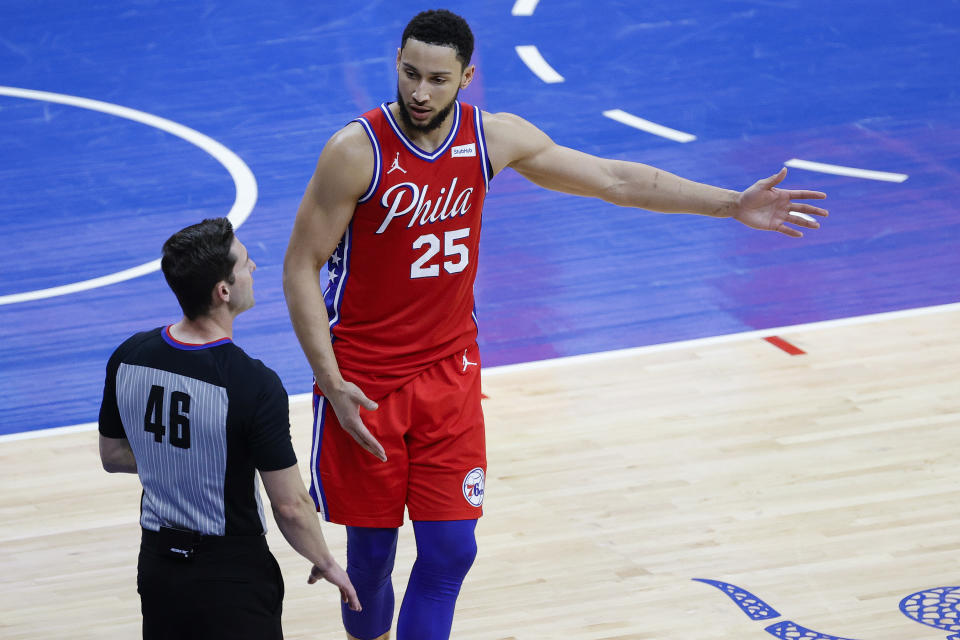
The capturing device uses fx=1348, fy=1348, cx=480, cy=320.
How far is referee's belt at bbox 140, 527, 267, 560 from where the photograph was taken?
10.5 ft

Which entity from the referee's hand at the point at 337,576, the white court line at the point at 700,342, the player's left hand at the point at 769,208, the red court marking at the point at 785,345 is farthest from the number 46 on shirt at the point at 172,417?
the red court marking at the point at 785,345

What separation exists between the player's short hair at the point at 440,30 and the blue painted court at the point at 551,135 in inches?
126

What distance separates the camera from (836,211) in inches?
332

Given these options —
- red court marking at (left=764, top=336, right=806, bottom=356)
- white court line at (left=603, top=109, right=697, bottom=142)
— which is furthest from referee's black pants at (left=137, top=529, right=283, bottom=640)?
white court line at (left=603, top=109, right=697, bottom=142)

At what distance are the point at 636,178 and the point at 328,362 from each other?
3.74 ft

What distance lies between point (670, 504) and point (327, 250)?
226cm

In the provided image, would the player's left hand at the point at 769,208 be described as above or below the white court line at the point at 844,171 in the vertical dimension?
above

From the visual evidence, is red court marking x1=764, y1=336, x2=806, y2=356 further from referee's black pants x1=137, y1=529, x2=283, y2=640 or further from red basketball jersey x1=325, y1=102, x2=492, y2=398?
referee's black pants x1=137, y1=529, x2=283, y2=640

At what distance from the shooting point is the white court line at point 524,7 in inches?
478

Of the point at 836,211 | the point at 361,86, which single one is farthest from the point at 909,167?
the point at 361,86

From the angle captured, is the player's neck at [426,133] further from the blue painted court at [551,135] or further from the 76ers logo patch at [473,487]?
the blue painted court at [551,135]

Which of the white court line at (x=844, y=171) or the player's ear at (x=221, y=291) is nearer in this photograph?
the player's ear at (x=221, y=291)

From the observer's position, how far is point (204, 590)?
319cm

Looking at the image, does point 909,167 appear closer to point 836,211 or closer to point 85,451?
point 836,211
